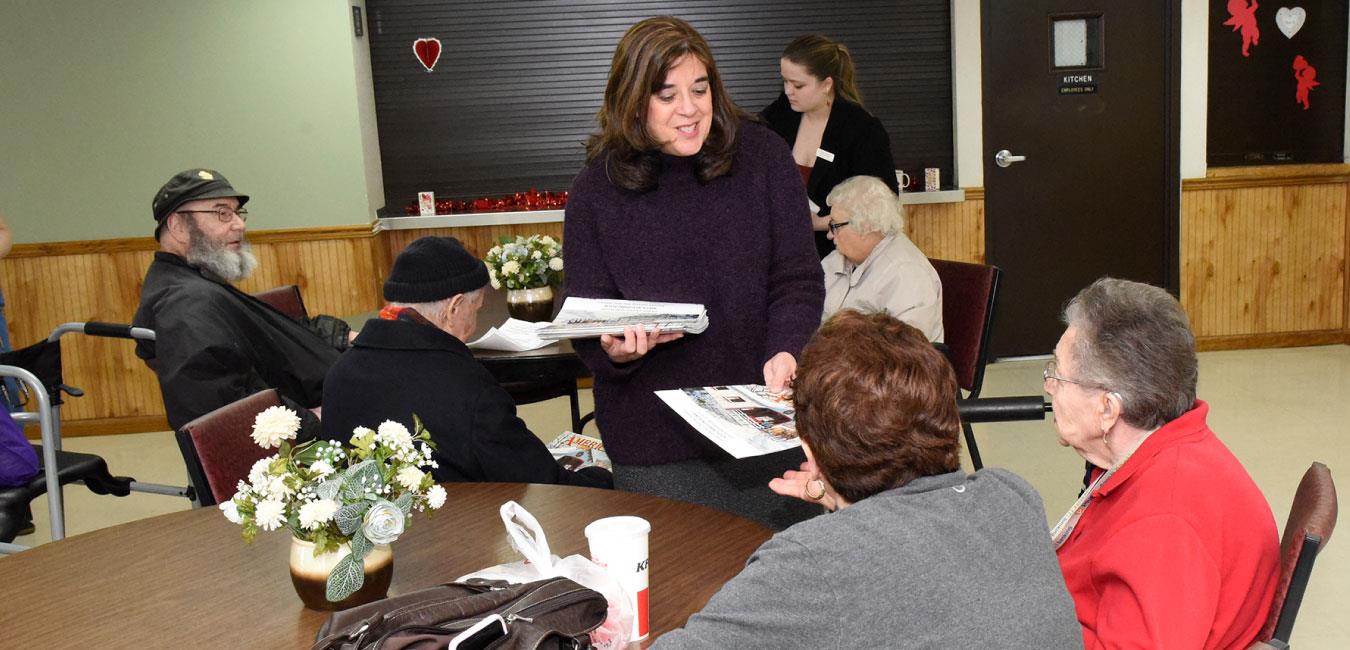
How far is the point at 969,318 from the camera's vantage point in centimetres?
385

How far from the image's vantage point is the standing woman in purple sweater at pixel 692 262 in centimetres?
223

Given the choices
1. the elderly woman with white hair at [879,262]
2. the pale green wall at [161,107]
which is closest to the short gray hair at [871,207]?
the elderly woman with white hair at [879,262]

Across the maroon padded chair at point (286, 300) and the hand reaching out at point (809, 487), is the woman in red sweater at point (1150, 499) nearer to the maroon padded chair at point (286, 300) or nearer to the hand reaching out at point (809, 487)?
the hand reaching out at point (809, 487)

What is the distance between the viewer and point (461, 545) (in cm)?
190

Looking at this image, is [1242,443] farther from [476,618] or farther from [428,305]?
[476,618]

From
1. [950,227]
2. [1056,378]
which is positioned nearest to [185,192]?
[1056,378]

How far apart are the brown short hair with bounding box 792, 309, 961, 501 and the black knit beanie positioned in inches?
51.0

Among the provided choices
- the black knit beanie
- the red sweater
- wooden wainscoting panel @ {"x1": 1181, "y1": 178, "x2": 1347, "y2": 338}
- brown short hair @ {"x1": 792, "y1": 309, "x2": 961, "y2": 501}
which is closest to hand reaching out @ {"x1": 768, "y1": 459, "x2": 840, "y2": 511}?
brown short hair @ {"x1": 792, "y1": 309, "x2": 961, "y2": 501}

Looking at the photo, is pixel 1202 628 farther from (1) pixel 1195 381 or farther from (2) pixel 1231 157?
(2) pixel 1231 157

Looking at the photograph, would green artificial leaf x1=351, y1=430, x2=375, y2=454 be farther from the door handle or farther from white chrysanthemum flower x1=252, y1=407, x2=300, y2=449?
the door handle

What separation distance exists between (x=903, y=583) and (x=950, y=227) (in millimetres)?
5414

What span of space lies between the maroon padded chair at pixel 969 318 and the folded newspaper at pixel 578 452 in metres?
1.17

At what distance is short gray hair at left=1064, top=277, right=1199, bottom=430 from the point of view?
177cm

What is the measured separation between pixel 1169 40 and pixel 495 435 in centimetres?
525
